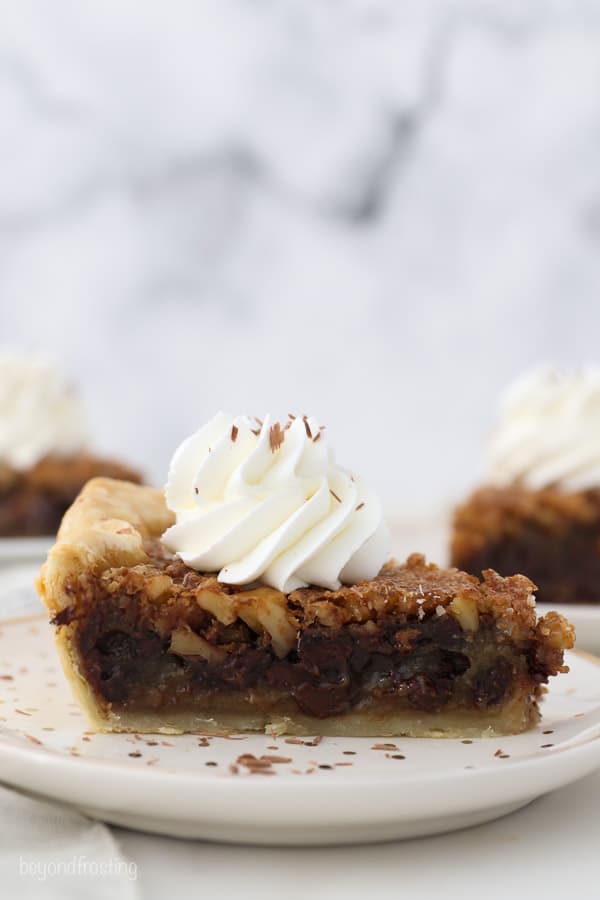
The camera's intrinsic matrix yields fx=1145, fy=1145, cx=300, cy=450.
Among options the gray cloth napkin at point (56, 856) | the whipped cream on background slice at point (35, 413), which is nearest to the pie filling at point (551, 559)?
the whipped cream on background slice at point (35, 413)

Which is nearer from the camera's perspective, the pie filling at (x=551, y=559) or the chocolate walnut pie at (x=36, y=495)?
the pie filling at (x=551, y=559)

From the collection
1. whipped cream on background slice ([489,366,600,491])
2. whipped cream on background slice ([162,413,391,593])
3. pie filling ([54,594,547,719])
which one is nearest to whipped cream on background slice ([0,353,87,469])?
whipped cream on background slice ([489,366,600,491])

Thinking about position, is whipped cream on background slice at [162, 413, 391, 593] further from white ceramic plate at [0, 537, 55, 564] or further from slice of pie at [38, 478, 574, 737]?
white ceramic plate at [0, 537, 55, 564]

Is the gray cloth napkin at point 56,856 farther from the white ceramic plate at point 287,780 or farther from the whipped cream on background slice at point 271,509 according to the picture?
the whipped cream on background slice at point 271,509

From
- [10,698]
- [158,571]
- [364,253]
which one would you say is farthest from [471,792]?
[364,253]

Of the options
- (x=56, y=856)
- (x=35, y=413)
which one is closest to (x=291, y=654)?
(x=56, y=856)

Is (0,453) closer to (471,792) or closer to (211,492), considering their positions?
(211,492)

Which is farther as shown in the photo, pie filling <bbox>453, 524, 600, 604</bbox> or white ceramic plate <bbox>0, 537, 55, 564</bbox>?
white ceramic plate <bbox>0, 537, 55, 564</bbox>
